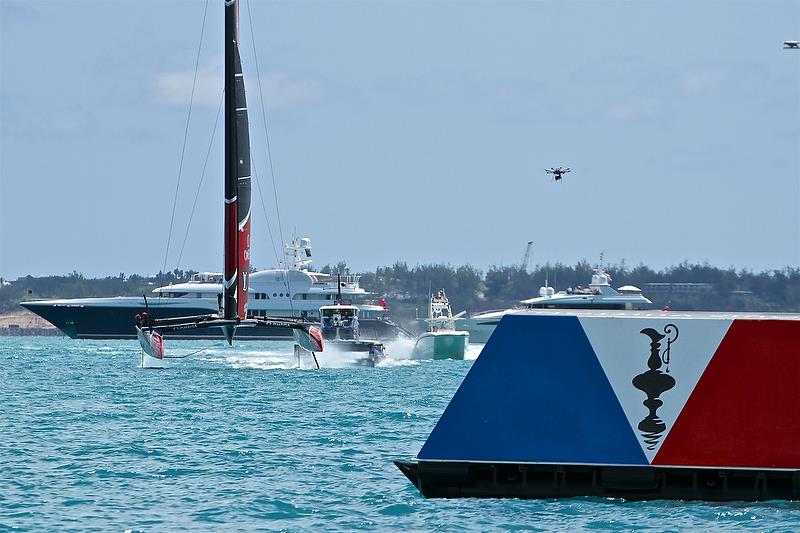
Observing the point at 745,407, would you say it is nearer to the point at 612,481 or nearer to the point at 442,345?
the point at 612,481

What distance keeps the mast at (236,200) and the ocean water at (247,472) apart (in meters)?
14.4

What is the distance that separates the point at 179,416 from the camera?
30.6 meters

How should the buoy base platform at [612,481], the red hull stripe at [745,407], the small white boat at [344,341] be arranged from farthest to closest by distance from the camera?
the small white boat at [344,341] < the buoy base platform at [612,481] < the red hull stripe at [745,407]

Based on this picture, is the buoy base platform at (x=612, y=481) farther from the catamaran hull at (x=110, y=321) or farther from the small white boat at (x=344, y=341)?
the catamaran hull at (x=110, y=321)

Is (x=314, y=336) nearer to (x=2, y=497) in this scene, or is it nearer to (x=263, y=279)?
(x=2, y=497)

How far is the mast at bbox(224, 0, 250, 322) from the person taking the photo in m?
54.9

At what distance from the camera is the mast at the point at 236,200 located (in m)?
54.9

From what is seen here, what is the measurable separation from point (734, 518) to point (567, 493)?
1.93 m

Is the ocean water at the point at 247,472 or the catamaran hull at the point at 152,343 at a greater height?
the catamaran hull at the point at 152,343

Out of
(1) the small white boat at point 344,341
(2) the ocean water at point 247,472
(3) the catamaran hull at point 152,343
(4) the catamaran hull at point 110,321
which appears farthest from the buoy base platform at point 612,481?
(4) the catamaran hull at point 110,321

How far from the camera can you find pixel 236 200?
55156mm

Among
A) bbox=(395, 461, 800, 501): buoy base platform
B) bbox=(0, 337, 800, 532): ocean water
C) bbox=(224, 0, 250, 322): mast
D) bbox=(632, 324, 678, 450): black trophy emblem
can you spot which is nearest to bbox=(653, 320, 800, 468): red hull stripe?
bbox=(395, 461, 800, 501): buoy base platform

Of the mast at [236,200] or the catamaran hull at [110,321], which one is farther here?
the catamaran hull at [110,321]

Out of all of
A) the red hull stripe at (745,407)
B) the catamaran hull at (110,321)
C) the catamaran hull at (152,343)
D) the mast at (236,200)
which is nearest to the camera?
the red hull stripe at (745,407)
